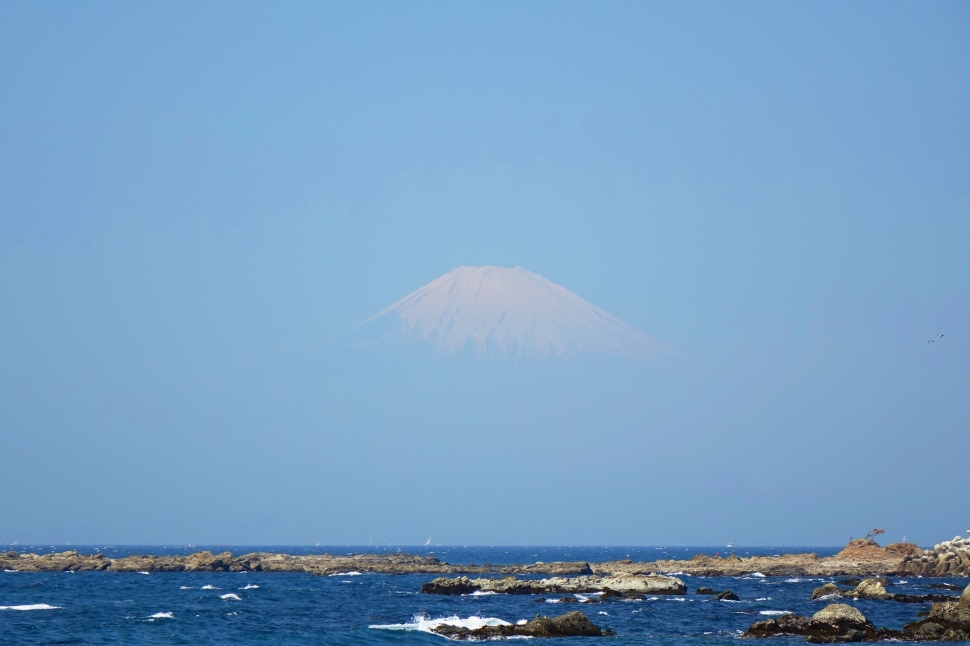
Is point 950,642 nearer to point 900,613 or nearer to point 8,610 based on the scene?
point 900,613

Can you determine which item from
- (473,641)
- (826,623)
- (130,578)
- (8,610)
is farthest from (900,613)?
(130,578)

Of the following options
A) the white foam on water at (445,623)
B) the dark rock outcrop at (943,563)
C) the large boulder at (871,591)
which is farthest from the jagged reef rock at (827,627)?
the dark rock outcrop at (943,563)

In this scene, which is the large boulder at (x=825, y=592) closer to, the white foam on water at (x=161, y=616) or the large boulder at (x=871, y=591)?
the large boulder at (x=871, y=591)

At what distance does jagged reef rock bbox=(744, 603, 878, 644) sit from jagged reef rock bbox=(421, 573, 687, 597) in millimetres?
25964

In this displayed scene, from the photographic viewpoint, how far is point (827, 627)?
46625 millimetres

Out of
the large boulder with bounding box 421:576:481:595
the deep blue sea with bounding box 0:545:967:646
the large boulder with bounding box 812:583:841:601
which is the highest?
the large boulder with bounding box 812:583:841:601

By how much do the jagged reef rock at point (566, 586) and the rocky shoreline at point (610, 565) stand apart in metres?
13.5

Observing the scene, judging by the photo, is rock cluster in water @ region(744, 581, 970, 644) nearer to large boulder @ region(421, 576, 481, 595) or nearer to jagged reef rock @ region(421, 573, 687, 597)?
jagged reef rock @ region(421, 573, 687, 597)

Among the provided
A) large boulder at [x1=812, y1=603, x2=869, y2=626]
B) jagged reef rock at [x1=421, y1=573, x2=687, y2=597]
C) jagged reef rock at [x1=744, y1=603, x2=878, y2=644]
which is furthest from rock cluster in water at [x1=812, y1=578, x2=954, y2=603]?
jagged reef rock at [x1=744, y1=603, x2=878, y2=644]

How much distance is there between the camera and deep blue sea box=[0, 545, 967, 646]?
1941 inches

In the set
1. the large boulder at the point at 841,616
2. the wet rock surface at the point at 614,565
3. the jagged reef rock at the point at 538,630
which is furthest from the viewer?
the wet rock surface at the point at 614,565

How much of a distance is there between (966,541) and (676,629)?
199ft

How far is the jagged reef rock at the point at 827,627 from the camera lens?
45.1 meters

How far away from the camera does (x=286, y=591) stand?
82.9 meters
